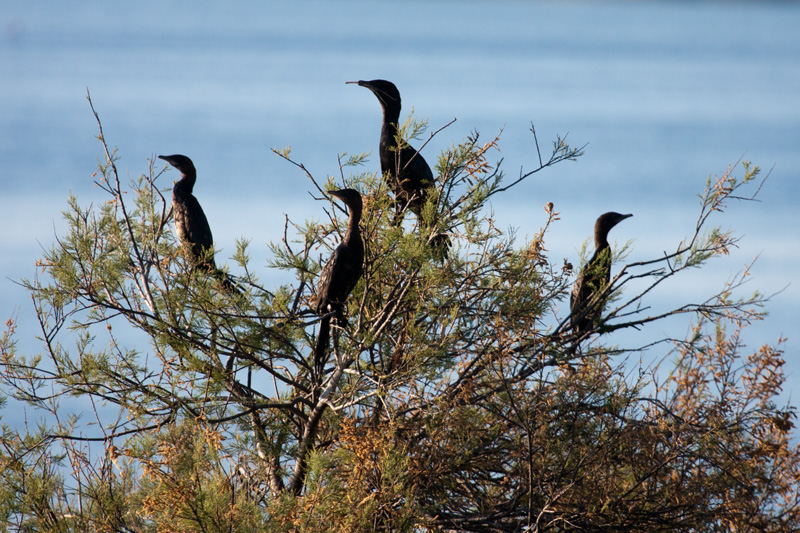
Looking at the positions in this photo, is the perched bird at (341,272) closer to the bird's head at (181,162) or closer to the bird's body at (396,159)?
the bird's body at (396,159)

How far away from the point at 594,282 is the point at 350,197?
3.25 metres

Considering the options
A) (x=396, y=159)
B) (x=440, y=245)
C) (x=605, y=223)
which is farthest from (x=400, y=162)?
(x=605, y=223)

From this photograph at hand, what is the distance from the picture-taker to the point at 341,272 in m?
5.95

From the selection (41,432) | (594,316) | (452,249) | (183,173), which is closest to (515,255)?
(452,249)

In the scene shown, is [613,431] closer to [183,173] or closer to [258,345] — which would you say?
[258,345]

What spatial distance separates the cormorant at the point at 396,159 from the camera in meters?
6.60

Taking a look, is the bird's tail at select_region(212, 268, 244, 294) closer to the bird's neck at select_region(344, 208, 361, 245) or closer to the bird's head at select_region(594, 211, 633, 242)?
the bird's neck at select_region(344, 208, 361, 245)

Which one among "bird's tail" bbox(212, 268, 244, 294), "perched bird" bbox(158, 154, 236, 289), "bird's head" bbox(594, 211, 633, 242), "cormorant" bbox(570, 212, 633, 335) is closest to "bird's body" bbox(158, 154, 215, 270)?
Result: "perched bird" bbox(158, 154, 236, 289)

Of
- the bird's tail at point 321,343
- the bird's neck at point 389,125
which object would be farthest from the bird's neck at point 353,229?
the bird's neck at point 389,125

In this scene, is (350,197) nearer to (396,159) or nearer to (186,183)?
(396,159)

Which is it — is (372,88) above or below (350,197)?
above

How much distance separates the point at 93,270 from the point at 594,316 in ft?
12.9

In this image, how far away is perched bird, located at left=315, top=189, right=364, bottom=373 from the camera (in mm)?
5945

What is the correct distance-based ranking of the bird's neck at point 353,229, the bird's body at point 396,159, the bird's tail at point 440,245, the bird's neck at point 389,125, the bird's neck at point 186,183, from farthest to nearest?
Answer: 1. the bird's neck at point 186,183
2. the bird's neck at point 389,125
3. the bird's body at point 396,159
4. the bird's neck at point 353,229
5. the bird's tail at point 440,245
